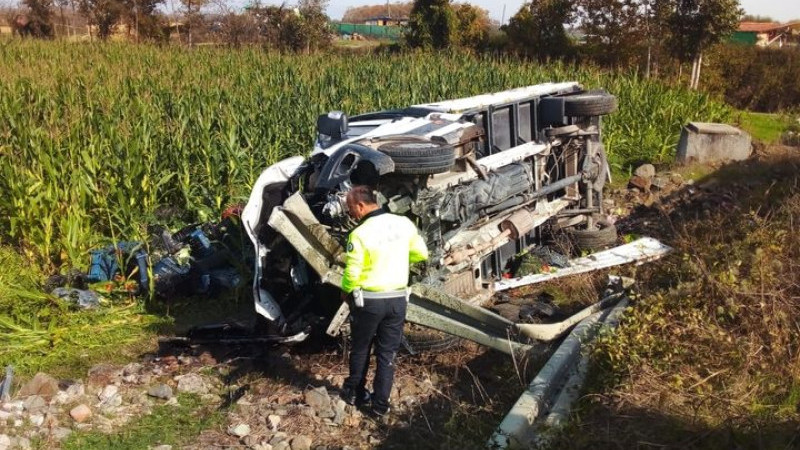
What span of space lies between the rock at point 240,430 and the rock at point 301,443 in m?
0.39

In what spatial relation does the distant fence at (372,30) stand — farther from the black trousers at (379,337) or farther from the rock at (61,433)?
the rock at (61,433)

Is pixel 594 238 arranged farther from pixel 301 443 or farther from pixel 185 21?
pixel 185 21

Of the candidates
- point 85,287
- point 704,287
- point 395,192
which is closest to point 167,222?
point 85,287

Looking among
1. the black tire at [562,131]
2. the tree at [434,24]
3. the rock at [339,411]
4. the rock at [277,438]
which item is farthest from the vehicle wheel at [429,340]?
the tree at [434,24]

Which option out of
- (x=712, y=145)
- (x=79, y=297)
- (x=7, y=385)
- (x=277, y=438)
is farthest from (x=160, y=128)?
(x=712, y=145)

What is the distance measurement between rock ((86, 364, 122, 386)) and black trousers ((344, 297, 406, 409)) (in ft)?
6.60

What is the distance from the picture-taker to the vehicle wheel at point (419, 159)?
20.2 feet

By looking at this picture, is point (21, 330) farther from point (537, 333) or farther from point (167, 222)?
point (537, 333)

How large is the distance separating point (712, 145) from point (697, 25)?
10283 millimetres

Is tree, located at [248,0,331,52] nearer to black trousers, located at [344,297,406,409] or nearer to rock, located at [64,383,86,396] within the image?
rock, located at [64,383,86,396]

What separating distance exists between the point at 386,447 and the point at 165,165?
5.25 meters

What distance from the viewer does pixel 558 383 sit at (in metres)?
5.25

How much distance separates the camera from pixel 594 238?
32.3 feet

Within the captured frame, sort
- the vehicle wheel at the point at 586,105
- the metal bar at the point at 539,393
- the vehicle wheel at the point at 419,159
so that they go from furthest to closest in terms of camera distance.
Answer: the vehicle wheel at the point at 586,105, the vehicle wheel at the point at 419,159, the metal bar at the point at 539,393
